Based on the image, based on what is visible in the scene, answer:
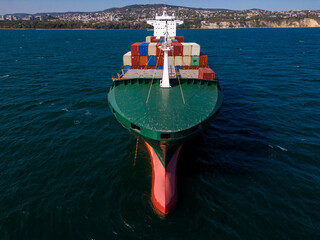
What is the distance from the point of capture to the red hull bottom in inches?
632

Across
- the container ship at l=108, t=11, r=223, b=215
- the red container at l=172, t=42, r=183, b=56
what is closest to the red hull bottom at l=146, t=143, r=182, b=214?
the container ship at l=108, t=11, r=223, b=215

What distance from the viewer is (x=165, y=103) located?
19.3 m

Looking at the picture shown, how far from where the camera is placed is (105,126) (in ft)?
94.0

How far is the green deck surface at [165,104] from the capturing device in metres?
16.1

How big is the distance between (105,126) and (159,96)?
39.6 ft

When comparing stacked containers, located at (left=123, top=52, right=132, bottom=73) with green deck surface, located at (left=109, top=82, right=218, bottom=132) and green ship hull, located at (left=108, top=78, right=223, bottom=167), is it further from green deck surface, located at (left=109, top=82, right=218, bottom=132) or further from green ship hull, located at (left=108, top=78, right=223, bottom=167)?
green deck surface, located at (left=109, top=82, right=218, bottom=132)

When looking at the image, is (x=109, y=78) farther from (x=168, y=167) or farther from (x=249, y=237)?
(x=249, y=237)

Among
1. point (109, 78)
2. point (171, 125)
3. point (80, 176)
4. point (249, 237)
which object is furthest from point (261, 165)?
point (109, 78)

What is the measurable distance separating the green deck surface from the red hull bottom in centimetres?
449

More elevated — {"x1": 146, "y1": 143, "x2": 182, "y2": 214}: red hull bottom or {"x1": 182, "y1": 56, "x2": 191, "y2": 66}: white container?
{"x1": 182, "y1": 56, "x2": 191, "y2": 66}: white container

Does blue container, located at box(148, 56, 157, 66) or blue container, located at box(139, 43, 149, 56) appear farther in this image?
blue container, located at box(148, 56, 157, 66)

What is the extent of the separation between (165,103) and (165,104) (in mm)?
237

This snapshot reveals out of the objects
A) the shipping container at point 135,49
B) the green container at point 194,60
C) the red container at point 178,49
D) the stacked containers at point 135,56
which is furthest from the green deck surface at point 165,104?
the shipping container at point 135,49

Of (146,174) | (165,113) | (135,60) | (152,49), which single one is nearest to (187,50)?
(152,49)
